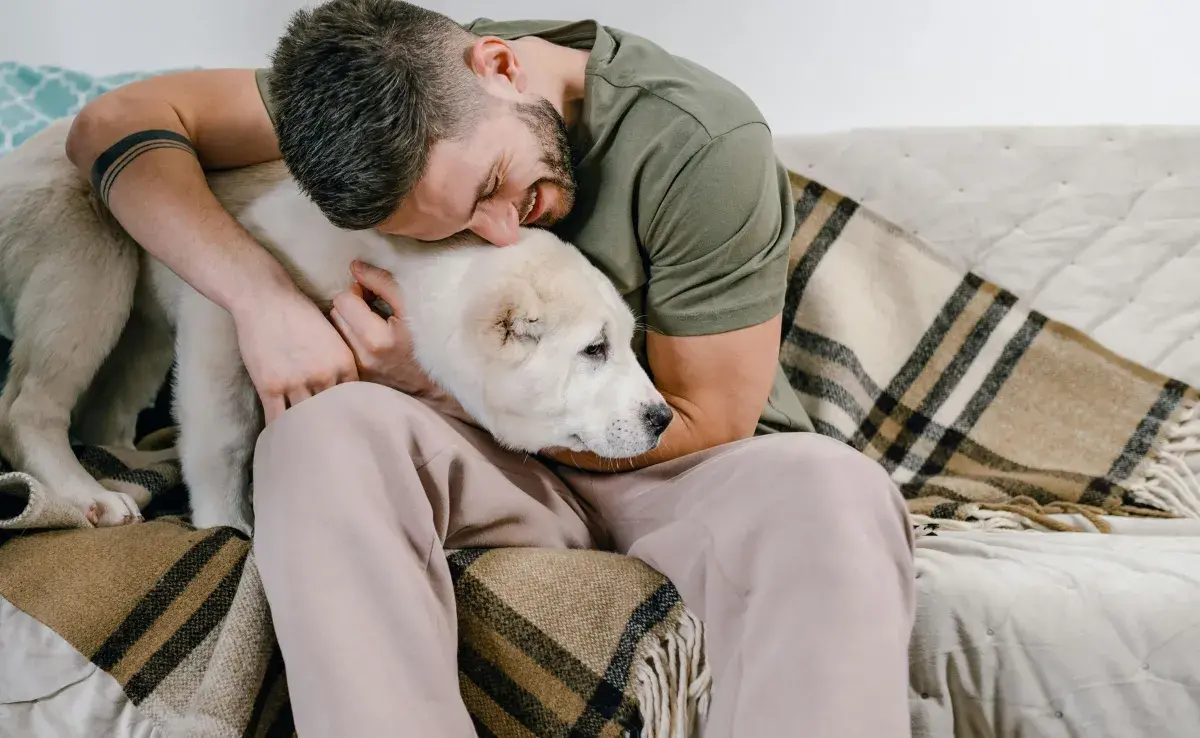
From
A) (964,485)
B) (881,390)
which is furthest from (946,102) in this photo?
(964,485)

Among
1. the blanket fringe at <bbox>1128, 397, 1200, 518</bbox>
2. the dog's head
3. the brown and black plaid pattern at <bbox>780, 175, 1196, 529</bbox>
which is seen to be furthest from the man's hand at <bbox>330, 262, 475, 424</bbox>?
the blanket fringe at <bbox>1128, 397, 1200, 518</bbox>

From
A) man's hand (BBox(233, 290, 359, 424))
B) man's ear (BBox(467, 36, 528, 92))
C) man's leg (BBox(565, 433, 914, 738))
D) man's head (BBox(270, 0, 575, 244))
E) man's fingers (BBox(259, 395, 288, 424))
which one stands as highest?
man's ear (BBox(467, 36, 528, 92))

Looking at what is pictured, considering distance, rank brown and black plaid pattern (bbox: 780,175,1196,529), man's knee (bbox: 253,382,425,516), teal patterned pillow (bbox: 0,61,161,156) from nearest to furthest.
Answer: man's knee (bbox: 253,382,425,516) < brown and black plaid pattern (bbox: 780,175,1196,529) < teal patterned pillow (bbox: 0,61,161,156)

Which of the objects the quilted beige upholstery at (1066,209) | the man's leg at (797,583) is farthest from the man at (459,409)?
the quilted beige upholstery at (1066,209)

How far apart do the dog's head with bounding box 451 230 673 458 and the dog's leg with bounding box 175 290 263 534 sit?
1.31ft

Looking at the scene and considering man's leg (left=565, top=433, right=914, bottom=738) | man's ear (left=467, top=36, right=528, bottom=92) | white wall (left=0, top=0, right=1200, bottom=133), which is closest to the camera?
man's leg (left=565, top=433, right=914, bottom=738)

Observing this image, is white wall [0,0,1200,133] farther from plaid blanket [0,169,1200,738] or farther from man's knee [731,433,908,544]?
man's knee [731,433,908,544]

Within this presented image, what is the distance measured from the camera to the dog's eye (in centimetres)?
116

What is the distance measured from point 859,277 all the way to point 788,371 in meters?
0.23

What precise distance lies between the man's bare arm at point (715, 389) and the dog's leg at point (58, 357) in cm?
80

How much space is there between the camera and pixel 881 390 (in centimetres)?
161

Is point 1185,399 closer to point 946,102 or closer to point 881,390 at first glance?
point 881,390

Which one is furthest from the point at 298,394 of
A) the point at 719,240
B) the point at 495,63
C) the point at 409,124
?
the point at 719,240

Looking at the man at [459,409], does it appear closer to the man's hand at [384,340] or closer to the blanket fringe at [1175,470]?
the man's hand at [384,340]
